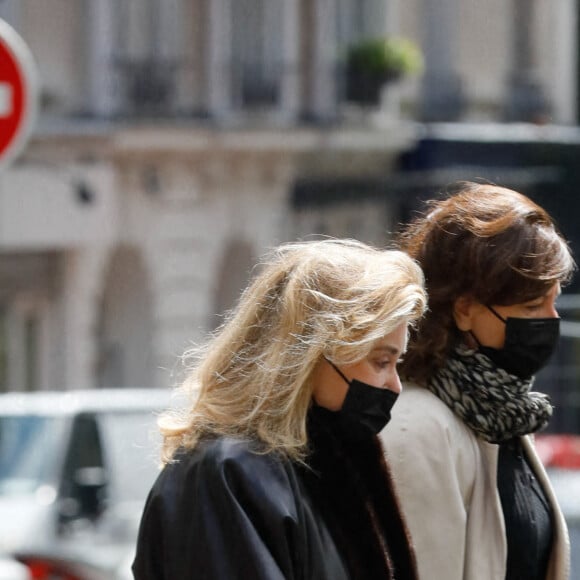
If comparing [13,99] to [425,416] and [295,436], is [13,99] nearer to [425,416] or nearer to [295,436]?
[425,416]

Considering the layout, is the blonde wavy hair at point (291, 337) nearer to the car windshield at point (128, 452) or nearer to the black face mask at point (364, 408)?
the black face mask at point (364, 408)

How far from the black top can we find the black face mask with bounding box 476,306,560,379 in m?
0.18

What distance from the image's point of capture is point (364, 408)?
3.07 metres

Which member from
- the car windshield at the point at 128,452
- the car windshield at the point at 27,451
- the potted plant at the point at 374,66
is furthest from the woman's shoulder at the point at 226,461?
the potted plant at the point at 374,66

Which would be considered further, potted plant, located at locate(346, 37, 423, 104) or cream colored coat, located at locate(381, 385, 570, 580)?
potted plant, located at locate(346, 37, 423, 104)

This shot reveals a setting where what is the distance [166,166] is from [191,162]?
303 mm

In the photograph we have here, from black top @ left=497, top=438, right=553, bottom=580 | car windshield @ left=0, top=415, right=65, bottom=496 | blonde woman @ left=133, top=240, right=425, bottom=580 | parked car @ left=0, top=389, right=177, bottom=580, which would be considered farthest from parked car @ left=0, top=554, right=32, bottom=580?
blonde woman @ left=133, top=240, right=425, bottom=580

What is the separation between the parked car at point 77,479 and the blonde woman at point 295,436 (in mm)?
4794

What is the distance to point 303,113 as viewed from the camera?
19656 mm

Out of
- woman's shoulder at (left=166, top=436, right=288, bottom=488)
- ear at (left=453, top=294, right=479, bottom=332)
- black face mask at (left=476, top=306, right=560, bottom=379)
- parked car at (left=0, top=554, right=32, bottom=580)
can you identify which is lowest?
parked car at (left=0, top=554, right=32, bottom=580)

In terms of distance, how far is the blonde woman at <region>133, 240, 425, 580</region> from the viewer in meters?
2.90

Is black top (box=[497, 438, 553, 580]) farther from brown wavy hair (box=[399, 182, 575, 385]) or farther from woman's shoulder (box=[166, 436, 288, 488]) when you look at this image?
woman's shoulder (box=[166, 436, 288, 488])

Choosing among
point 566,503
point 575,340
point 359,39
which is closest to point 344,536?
point 566,503

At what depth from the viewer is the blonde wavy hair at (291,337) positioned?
3.01 m
